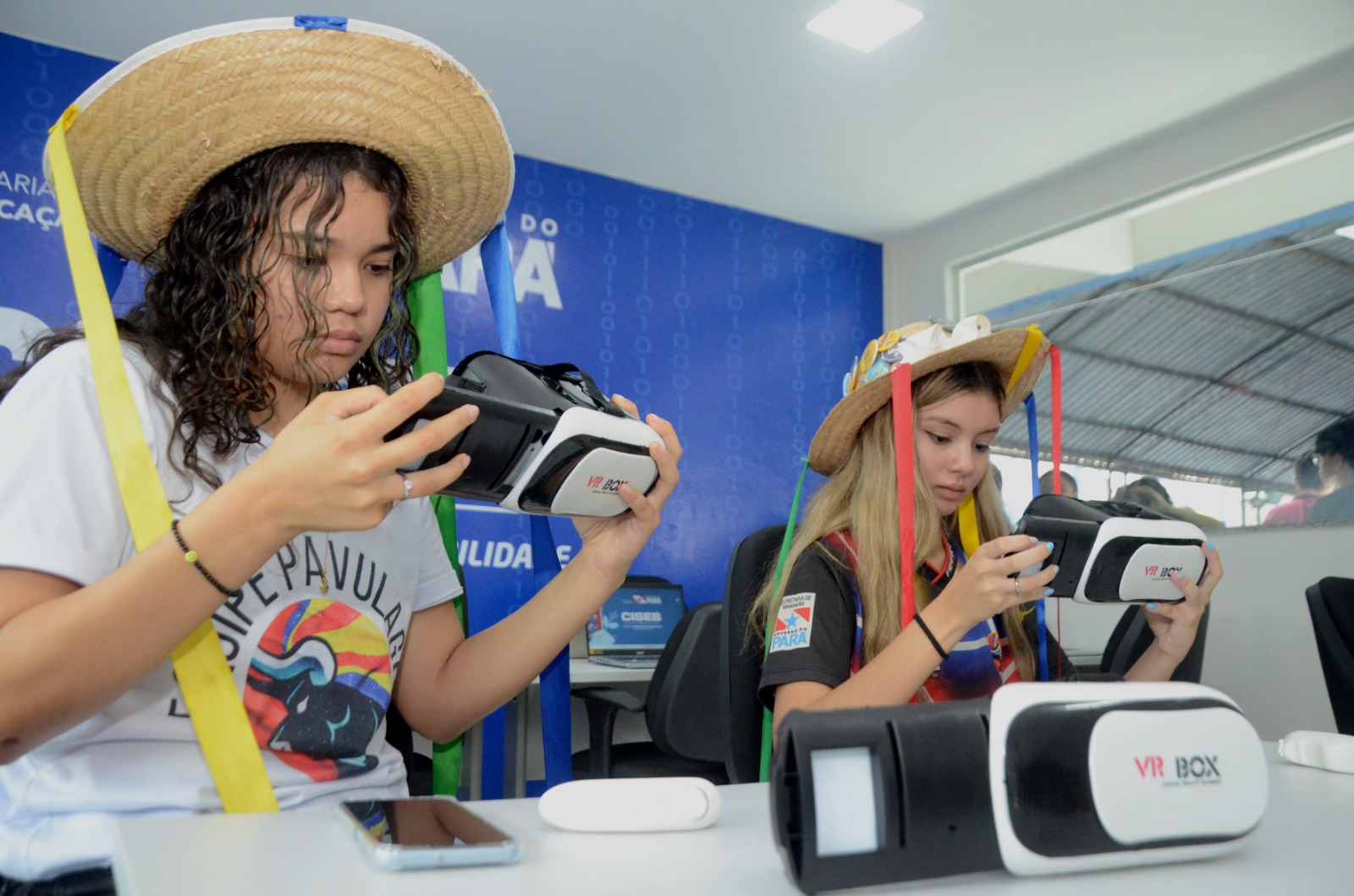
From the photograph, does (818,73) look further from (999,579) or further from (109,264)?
(109,264)

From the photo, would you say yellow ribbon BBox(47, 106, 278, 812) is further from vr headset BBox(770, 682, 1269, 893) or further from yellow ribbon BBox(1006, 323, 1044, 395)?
yellow ribbon BBox(1006, 323, 1044, 395)

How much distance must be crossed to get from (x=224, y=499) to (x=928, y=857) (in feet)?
1.80

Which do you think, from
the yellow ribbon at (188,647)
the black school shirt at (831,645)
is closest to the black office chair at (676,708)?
the black school shirt at (831,645)

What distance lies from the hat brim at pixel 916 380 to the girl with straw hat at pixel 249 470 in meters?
0.68

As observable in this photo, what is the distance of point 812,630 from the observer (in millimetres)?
1447

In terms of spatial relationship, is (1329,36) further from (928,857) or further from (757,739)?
(928,857)

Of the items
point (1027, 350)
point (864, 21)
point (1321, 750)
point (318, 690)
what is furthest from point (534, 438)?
point (864, 21)

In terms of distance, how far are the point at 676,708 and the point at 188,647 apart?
6.05 ft

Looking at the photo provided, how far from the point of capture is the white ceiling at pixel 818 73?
318cm

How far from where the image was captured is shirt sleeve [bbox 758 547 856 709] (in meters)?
1.42

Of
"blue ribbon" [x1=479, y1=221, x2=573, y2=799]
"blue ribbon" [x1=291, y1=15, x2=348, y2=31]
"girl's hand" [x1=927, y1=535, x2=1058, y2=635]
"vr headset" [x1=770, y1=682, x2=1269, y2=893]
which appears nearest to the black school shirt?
"girl's hand" [x1=927, y1=535, x2=1058, y2=635]

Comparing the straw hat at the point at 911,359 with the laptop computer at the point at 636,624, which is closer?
the straw hat at the point at 911,359

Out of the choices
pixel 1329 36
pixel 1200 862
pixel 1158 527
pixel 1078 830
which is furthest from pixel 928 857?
pixel 1329 36

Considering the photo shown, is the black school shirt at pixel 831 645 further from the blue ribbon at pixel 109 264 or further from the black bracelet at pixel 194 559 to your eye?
the blue ribbon at pixel 109 264
